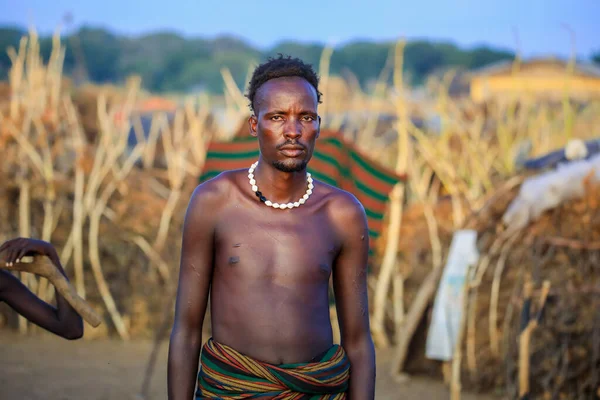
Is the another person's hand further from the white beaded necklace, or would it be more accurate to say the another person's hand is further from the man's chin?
the man's chin

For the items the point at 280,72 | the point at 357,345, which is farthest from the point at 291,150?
the point at 357,345

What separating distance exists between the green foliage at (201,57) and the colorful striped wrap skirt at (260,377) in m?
34.2

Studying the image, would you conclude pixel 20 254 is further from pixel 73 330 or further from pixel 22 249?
pixel 73 330

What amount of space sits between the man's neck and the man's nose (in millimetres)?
135

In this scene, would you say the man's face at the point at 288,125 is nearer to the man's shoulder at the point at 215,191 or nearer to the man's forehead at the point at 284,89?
the man's forehead at the point at 284,89

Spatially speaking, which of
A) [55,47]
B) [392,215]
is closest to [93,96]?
[55,47]

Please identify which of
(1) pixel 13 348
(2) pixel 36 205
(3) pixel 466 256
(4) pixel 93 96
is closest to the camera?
(3) pixel 466 256

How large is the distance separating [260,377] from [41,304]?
3.80ft

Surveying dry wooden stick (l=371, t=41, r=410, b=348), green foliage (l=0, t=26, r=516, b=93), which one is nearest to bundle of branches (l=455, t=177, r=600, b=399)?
dry wooden stick (l=371, t=41, r=410, b=348)

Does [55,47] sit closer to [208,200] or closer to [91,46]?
[208,200]

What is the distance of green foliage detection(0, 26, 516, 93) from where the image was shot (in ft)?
140

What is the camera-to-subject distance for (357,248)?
2385 millimetres

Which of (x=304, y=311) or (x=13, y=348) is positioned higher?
(x=304, y=311)

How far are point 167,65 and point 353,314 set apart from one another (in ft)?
150
